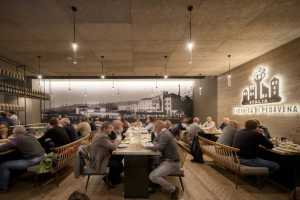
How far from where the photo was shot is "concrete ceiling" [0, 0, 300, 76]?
3.41 meters

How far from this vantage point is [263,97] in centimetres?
643

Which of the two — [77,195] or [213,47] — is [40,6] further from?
[213,47]

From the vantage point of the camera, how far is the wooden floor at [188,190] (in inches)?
145

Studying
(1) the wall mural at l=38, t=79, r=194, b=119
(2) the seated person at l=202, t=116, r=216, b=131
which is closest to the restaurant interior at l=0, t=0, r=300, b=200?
(2) the seated person at l=202, t=116, r=216, b=131

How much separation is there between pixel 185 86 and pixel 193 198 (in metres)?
8.96

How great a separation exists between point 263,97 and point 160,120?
407cm

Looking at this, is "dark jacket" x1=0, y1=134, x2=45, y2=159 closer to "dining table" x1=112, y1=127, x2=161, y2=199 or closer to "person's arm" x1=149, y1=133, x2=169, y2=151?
"dining table" x1=112, y1=127, x2=161, y2=199

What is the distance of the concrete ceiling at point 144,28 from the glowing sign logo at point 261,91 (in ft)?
2.42

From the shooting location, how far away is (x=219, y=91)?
9.87 metres

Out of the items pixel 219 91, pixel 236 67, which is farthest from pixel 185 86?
pixel 236 67

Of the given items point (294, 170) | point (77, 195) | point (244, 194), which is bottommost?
point (244, 194)

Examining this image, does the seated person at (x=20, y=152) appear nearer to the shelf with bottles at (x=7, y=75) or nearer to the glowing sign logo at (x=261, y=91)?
the shelf with bottles at (x=7, y=75)

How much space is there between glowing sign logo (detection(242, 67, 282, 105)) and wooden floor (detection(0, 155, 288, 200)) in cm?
275

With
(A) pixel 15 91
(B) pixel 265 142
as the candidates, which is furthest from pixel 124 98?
(B) pixel 265 142
